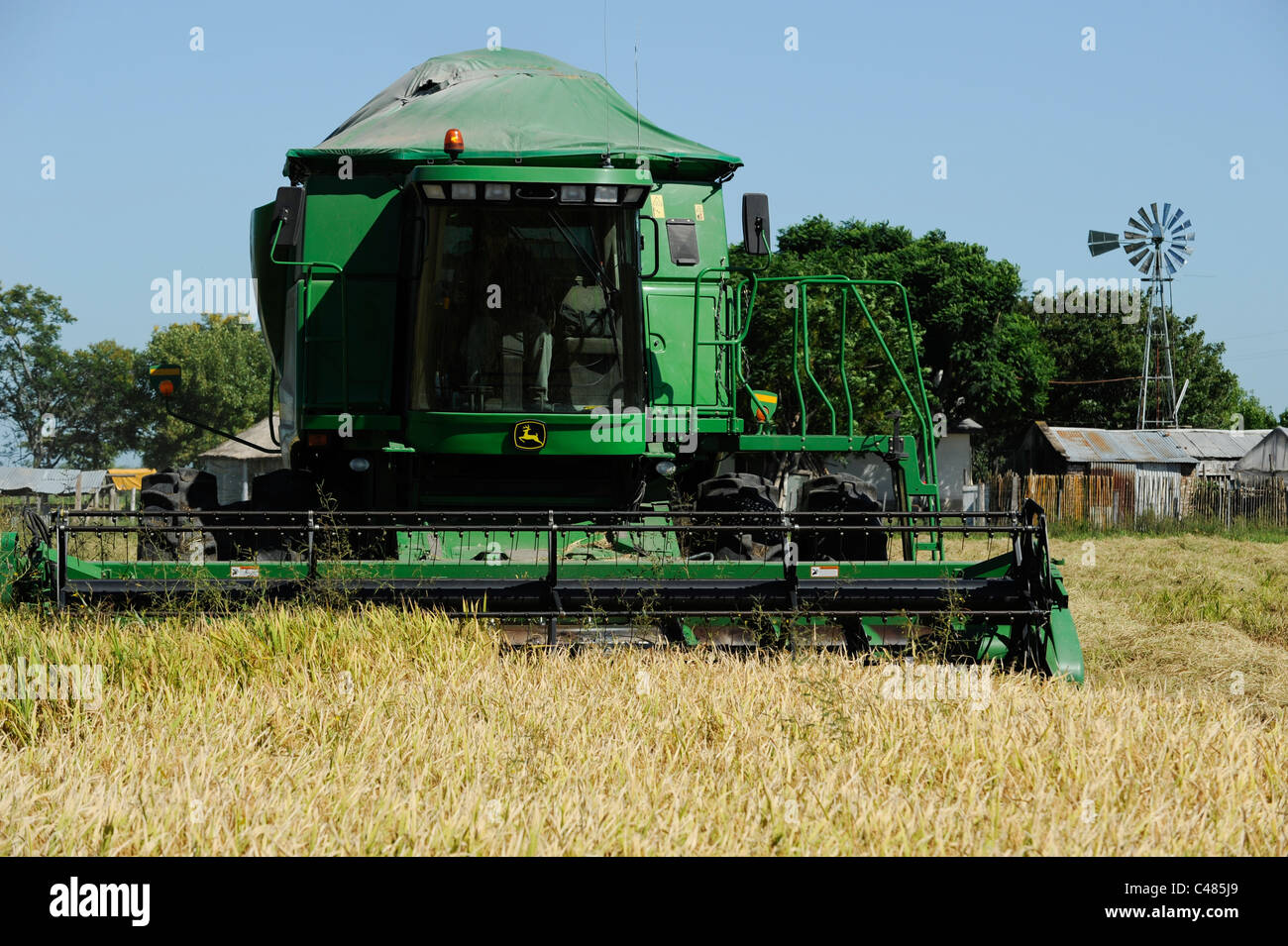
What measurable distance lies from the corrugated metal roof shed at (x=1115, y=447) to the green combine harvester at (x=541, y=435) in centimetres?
3424

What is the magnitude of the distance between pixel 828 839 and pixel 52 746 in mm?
2490

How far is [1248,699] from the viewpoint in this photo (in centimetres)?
682

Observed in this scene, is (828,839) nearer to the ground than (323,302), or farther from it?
nearer to the ground

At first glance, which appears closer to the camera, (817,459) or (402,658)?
(402,658)

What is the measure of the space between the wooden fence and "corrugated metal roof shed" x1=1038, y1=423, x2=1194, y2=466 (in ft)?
37.2

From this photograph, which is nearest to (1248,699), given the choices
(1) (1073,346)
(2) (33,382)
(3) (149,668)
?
(3) (149,668)

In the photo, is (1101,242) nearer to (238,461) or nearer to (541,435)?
(238,461)

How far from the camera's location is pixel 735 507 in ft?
25.2

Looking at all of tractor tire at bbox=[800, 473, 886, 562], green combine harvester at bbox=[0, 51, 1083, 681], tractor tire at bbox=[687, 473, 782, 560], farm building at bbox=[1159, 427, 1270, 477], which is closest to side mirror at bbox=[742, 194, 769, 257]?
green combine harvester at bbox=[0, 51, 1083, 681]

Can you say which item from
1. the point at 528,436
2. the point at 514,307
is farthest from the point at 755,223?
the point at 528,436

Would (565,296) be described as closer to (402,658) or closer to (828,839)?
(402,658)

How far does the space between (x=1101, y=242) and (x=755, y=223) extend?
43.0m

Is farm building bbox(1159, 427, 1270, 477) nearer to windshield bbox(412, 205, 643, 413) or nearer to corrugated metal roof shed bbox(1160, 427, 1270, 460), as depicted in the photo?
corrugated metal roof shed bbox(1160, 427, 1270, 460)
